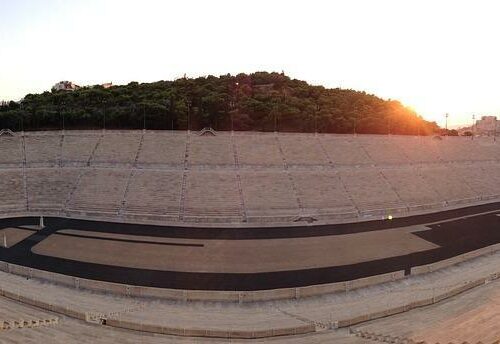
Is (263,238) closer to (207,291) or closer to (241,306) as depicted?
(207,291)

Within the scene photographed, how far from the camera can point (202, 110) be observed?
2071 inches

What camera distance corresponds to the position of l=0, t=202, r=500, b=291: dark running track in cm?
2127

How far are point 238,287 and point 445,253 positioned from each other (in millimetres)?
13764

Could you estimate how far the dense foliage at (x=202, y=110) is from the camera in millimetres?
49312

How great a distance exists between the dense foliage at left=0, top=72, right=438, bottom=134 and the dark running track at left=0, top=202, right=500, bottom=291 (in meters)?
19.5

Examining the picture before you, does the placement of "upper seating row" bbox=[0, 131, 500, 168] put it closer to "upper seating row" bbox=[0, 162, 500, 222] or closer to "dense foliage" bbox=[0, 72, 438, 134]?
"upper seating row" bbox=[0, 162, 500, 222]

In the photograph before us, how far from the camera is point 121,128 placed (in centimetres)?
4878

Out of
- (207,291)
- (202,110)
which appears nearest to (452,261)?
(207,291)

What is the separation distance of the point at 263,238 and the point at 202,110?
27.5m

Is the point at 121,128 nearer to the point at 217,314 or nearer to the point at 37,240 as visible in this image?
the point at 37,240

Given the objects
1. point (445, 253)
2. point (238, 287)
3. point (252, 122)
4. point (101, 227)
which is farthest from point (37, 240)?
point (252, 122)

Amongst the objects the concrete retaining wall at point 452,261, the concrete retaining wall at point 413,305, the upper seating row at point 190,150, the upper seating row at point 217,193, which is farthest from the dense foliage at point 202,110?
the concrete retaining wall at point 413,305

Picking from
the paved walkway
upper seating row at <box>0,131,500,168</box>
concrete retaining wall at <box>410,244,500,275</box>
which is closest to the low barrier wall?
the paved walkway

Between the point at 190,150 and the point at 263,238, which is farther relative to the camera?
the point at 190,150
